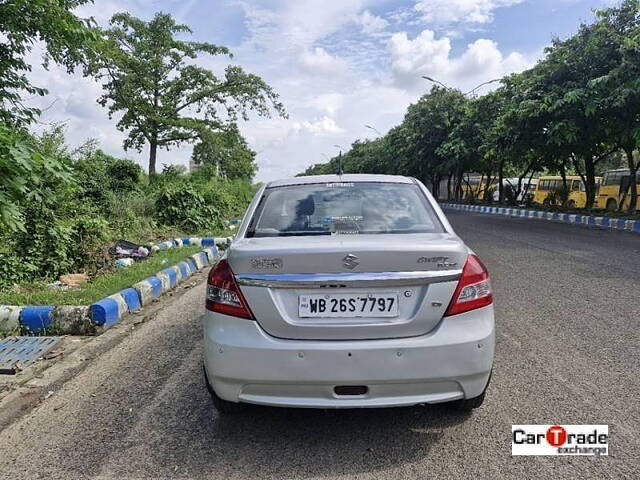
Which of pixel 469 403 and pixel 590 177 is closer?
pixel 469 403

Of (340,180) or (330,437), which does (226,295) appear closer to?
(330,437)

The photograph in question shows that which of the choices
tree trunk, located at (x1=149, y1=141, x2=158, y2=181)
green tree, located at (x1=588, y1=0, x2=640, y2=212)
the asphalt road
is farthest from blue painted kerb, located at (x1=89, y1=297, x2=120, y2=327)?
tree trunk, located at (x1=149, y1=141, x2=158, y2=181)

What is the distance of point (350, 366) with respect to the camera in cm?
243

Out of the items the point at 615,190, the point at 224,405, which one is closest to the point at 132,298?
the point at 224,405

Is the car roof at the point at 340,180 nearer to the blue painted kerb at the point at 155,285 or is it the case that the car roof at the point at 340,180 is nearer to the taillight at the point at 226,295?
the taillight at the point at 226,295

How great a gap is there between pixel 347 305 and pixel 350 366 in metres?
0.29

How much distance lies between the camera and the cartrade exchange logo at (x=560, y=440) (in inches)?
102

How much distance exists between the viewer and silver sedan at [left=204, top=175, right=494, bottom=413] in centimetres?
245

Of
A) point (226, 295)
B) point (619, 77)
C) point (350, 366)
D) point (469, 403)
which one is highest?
point (619, 77)

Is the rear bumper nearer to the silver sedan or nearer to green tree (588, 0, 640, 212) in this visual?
the silver sedan

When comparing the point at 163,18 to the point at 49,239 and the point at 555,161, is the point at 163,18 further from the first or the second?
the point at 49,239

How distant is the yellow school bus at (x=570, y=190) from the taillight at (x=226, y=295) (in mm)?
24766

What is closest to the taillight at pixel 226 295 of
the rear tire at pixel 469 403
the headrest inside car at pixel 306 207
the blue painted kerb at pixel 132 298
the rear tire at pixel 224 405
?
the rear tire at pixel 224 405

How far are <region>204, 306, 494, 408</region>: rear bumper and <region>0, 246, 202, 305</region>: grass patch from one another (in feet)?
9.91
